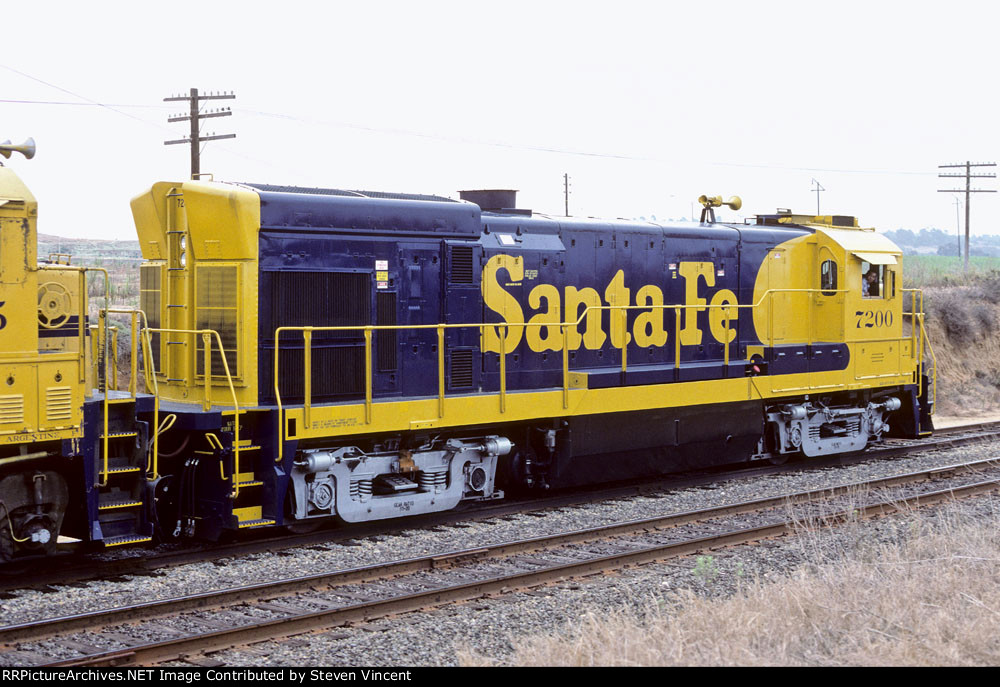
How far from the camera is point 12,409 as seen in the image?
302 inches

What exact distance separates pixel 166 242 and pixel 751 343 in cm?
797

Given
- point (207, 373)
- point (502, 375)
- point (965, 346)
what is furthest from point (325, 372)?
point (965, 346)

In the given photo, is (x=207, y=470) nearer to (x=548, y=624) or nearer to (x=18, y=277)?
(x=18, y=277)

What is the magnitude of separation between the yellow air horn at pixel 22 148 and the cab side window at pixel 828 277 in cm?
1041

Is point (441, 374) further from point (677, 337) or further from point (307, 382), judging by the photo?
point (677, 337)

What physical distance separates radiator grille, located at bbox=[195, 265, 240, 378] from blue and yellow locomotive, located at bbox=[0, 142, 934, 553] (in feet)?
0.07

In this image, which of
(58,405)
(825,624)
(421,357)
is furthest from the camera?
(421,357)

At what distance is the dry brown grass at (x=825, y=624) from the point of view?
5598mm

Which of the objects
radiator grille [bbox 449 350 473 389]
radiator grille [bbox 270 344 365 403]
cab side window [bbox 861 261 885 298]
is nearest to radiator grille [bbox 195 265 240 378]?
radiator grille [bbox 270 344 365 403]

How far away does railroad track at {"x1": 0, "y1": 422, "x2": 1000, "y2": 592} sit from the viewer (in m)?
8.25

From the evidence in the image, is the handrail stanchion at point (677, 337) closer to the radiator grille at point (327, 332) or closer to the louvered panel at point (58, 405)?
the radiator grille at point (327, 332)

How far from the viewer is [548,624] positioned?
7.06m

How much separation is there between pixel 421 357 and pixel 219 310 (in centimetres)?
220
